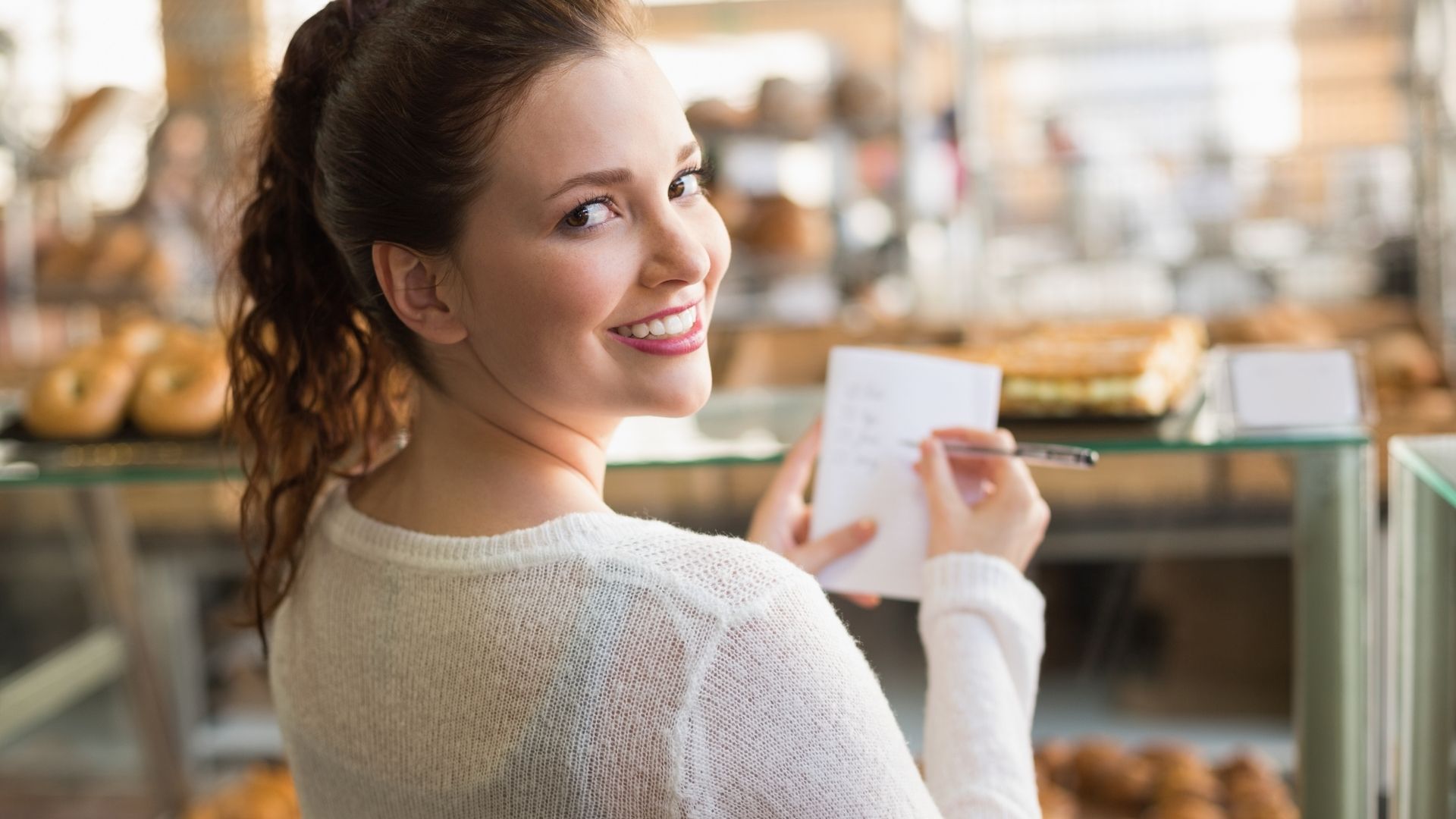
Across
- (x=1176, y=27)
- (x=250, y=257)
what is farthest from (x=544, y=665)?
(x=1176, y=27)

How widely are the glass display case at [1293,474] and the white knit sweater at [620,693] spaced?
324 mm

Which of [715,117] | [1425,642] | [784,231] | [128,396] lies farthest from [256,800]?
[715,117]

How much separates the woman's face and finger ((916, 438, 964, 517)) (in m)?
0.23

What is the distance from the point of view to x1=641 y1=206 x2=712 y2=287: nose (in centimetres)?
89

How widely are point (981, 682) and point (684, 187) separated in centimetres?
40

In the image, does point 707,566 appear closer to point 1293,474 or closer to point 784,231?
point 1293,474

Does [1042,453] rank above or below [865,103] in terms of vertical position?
below

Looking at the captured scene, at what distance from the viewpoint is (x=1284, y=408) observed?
1142 millimetres

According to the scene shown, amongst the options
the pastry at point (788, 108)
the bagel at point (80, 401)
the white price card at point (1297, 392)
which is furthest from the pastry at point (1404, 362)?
the bagel at point (80, 401)

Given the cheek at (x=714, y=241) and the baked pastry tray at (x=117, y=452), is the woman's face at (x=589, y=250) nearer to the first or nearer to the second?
the cheek at (x=714, y=241)

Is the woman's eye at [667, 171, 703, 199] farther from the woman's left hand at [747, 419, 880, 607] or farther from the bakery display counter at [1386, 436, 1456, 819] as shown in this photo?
the bakery display counter at [1386, 436, 1456, 819]

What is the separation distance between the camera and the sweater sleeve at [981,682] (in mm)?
934

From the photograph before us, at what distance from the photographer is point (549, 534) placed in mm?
857

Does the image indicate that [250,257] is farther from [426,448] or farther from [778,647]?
[778,647]
